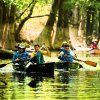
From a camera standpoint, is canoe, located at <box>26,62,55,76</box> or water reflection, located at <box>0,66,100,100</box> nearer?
water reflection, located at <box>0,66,100,100</box>

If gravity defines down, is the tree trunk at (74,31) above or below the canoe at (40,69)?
below

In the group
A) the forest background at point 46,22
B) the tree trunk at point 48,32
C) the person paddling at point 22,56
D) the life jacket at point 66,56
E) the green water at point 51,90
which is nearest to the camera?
the green water at point 51,90

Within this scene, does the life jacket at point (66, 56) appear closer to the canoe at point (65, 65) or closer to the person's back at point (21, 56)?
the canoe at point (65, 65)

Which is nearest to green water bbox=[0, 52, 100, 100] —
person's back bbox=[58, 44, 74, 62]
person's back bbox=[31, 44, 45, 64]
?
person's back bbox=[31, 44, 45, 64]

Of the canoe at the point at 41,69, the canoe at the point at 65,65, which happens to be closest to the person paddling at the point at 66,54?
the canoe at the point at 65,65

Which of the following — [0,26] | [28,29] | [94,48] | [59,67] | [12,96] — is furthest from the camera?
[28,29]

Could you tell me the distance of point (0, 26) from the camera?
49.8m

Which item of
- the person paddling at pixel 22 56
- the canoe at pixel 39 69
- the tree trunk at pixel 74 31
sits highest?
the person paddling at pixel 22 56

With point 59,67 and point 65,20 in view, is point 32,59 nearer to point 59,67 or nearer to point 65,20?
point 59,67

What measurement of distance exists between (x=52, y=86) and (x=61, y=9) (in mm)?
36783

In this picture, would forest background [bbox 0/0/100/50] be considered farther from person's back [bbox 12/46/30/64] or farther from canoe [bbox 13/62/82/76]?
canoe [bbox 13/62/82/76]

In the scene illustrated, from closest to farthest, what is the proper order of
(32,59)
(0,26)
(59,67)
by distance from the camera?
(32,59) → (59,67) → (0,26)

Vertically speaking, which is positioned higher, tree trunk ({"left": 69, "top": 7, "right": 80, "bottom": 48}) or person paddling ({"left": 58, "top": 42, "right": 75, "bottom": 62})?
person paddling ({"left": 58, "top": 42, "right": 75, "bottom": 62})

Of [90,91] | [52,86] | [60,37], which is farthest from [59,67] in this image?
[60,37]
